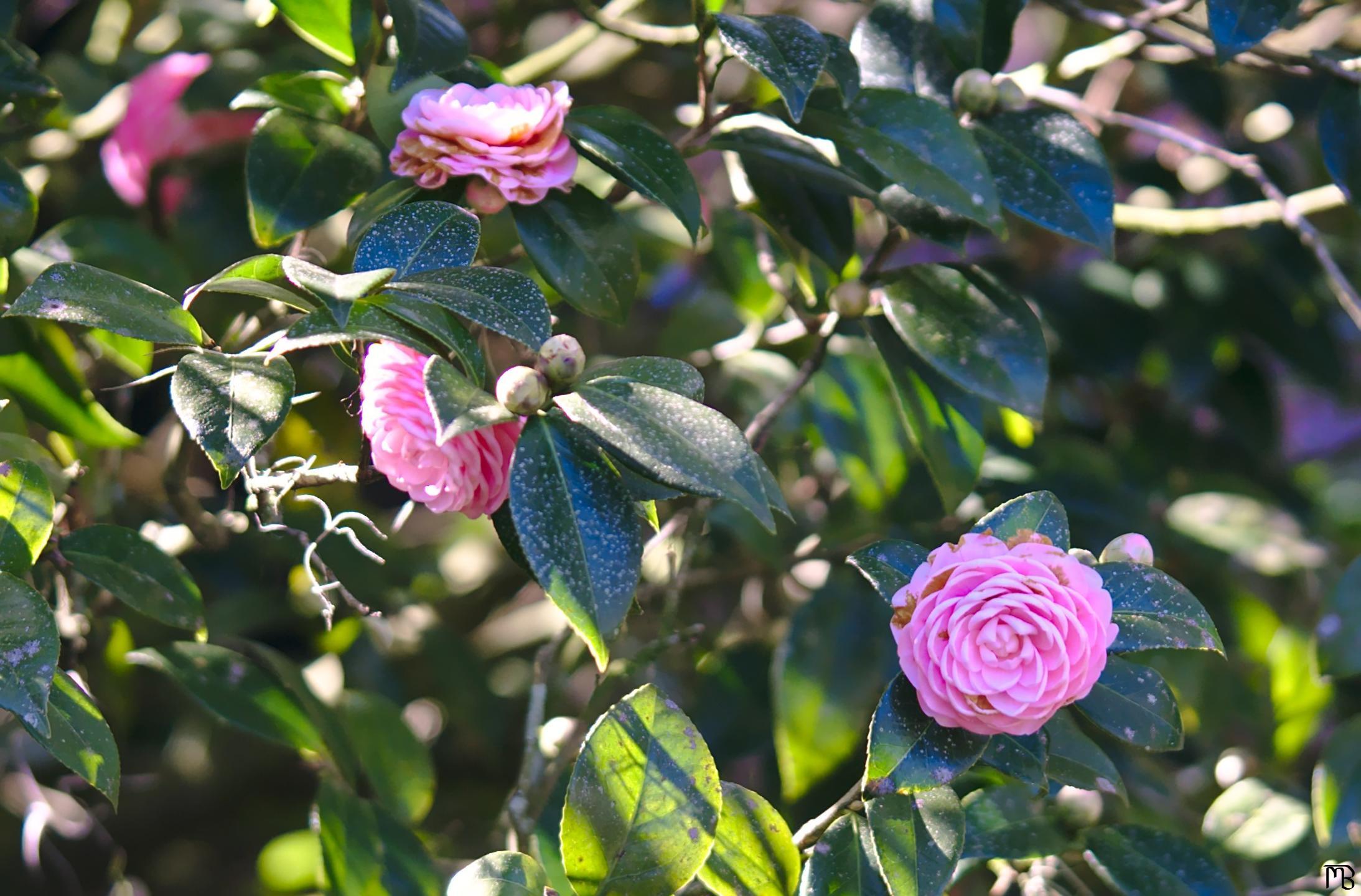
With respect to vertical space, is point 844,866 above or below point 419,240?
below

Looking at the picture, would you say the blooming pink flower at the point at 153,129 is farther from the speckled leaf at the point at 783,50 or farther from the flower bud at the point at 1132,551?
the flower bud at the point at 1132,551

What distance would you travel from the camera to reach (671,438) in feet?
1.59

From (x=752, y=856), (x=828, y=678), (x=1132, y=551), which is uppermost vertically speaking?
(x=1132, y=551)

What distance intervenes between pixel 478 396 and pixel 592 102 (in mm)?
898

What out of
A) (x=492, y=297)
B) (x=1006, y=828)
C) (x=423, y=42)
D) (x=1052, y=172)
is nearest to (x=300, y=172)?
(x=423, y=42)

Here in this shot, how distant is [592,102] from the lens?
1305 mm

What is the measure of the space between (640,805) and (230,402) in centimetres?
26

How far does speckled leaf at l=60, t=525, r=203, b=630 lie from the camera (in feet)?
2.12

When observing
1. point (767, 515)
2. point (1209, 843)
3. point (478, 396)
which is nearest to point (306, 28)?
point (478, 396)

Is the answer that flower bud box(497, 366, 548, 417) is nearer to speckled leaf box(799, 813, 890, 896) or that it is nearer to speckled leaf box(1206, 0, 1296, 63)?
speckled leaf box(799, 813, 890, 896)

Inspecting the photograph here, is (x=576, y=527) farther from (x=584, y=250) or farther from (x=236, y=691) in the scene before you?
(x=236, y=691)

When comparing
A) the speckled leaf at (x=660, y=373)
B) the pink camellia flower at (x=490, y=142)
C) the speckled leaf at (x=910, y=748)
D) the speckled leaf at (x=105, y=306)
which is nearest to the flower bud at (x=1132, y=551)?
the speckled leaf at (x=910, y=748)

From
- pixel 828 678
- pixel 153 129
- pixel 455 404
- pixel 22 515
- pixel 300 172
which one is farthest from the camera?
pixel 153 129

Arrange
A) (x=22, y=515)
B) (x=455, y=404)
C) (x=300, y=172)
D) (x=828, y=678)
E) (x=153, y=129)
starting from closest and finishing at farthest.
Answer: (x=455, y=404) < (x=22, y=515) < (x=300, y=172) < (x=828, y=678) < (x=153, y=129)
